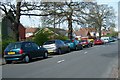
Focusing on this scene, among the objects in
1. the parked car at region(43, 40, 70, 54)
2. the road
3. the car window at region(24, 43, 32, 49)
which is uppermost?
the car window at region(24, 43, 32, 49)

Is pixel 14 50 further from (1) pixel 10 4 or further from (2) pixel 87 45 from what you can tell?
(2) pixel 87 45

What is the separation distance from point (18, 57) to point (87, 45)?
29614 mm

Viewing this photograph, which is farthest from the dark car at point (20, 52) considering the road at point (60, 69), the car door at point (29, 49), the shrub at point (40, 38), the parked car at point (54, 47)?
the shrub at point (40, 38)

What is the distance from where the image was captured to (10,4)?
31484 millimetres

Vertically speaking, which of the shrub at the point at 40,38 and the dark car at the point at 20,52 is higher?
the shrub at the point at 40,38

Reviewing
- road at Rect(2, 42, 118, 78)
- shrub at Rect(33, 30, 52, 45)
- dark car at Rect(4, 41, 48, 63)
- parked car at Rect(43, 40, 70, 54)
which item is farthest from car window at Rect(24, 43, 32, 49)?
shrub at Rect(33, 30, 52, 45)

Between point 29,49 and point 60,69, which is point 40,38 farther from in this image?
point 60,69

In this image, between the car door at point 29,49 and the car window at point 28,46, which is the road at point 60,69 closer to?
the car door at point 29,49

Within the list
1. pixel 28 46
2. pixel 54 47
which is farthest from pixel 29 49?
pixel 54 47

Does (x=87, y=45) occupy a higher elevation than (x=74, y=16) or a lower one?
lower

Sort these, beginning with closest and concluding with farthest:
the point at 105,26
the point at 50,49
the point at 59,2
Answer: the point at 50,49 → the point at 59,2 → the point at 105,26

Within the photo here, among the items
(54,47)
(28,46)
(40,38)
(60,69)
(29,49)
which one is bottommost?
(60,69)

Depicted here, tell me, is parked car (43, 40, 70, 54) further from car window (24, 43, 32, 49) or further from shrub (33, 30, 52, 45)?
car window (24, 43, 32, 49)

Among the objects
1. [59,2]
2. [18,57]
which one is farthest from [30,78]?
[59,2]
